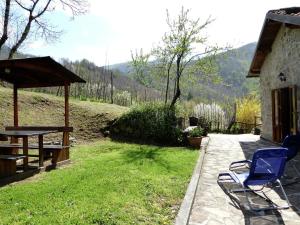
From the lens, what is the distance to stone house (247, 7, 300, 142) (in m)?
11.0

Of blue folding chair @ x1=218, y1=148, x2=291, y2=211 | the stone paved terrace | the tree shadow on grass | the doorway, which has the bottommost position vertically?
the stone paved terrace

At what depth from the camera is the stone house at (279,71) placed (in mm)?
10992

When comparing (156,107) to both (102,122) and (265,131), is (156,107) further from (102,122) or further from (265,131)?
(265,131)

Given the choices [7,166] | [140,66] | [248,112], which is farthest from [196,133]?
[248,112]

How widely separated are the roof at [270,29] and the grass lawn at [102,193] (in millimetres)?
4719

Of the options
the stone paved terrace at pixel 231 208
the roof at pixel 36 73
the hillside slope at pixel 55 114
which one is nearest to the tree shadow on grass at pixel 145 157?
the stone paved terrace at pixel 231 208

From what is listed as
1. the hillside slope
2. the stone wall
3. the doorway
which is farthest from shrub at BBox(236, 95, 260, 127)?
the doorway

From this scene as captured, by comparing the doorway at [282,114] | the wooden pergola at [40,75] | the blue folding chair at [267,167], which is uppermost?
the wooden pergola at [40,75]

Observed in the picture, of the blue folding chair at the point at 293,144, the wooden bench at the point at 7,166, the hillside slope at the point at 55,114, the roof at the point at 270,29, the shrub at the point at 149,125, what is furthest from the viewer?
the hillside slope at the point at 55,114

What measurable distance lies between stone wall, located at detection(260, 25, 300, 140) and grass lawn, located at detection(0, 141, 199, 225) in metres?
4.57

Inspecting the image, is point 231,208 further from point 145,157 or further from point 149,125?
point 149,125

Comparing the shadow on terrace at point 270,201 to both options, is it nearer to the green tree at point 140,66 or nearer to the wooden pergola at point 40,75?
the wooden pergola at point 40,75

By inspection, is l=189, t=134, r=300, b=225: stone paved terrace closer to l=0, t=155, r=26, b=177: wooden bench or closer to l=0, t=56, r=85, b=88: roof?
l=0, t=155, r=26, b=177: wooden bench

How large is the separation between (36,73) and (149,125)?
584 centimetres
